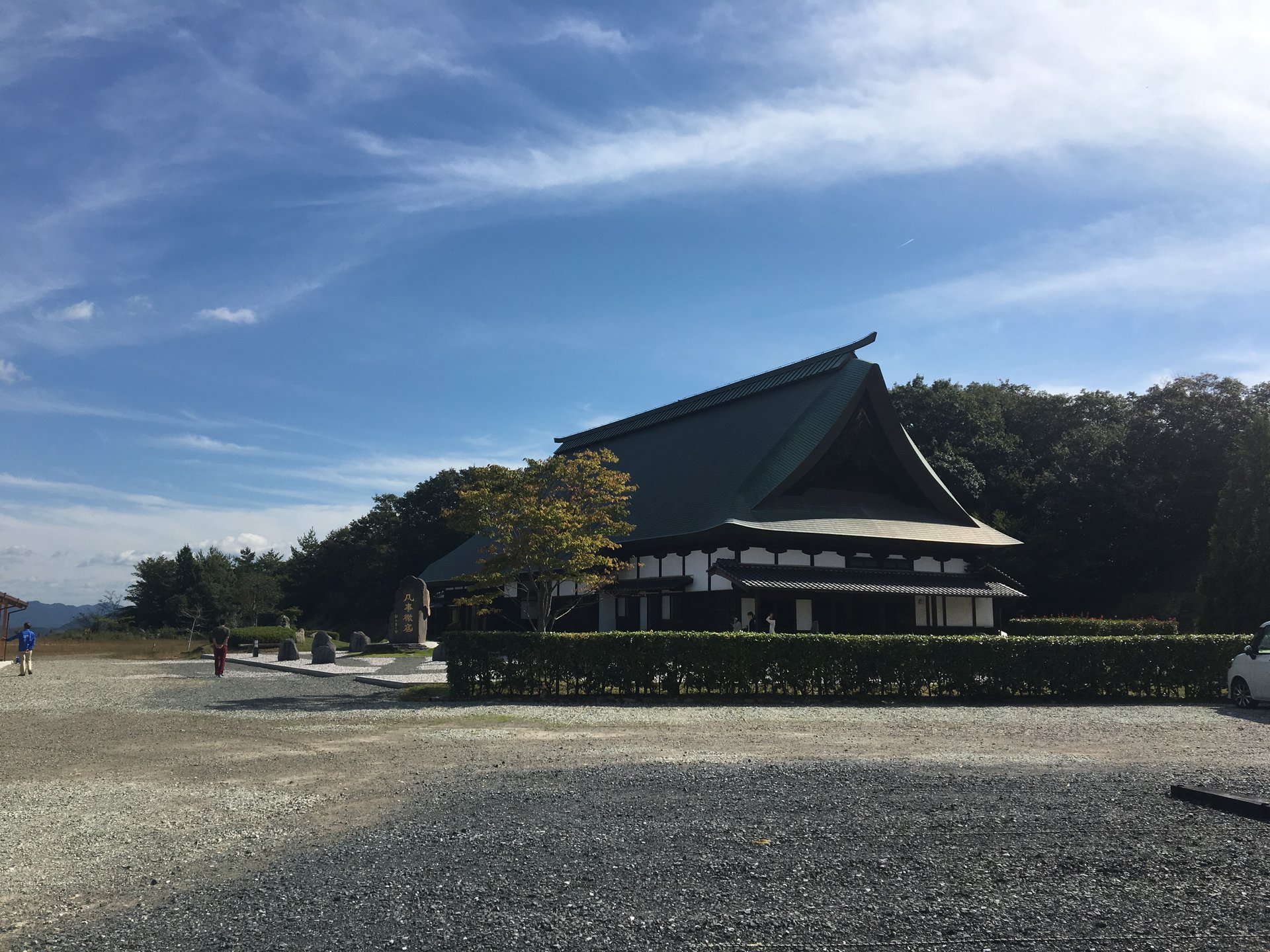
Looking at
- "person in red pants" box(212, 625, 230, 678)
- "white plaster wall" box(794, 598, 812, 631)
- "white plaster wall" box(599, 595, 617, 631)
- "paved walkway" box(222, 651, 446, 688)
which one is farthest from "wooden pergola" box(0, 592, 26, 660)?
"white plaster wall" box(794, 598, 812, 631)

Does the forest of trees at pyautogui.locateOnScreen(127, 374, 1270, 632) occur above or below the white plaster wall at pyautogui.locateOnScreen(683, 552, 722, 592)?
above

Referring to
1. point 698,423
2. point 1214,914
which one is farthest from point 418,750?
point 698,423

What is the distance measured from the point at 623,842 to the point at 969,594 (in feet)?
73.0

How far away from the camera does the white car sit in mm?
14430

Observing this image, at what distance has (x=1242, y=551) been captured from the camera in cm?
2525

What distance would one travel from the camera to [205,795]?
297 inches

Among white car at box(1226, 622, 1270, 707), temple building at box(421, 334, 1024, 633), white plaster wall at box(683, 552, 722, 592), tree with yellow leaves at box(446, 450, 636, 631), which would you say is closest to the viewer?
white car at box(1226, 622, 1270, 707)

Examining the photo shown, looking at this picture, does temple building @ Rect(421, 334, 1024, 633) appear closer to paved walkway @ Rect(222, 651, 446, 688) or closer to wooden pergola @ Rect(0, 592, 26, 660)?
paved walkway @ Rect(222, 651, 446, 688)

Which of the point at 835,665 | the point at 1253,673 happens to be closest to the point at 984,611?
the point at 1253,673

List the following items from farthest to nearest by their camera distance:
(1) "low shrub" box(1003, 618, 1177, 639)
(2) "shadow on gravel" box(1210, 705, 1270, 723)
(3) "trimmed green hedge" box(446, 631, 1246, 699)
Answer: (1) "low shrub" box(1003, 618, 1177, 639), (3) "trimmed green hedge" box(446, 631, 1246, 699), (2) "shadow on gravel" box(1210, 705, 1270, 723)

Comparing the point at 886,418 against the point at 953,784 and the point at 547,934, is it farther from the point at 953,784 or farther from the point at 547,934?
the point at 547,934

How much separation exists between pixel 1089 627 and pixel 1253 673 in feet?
43.3

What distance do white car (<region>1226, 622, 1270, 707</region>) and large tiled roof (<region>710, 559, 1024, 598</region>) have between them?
923 centimetres

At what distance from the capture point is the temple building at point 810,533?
77.2 feet
